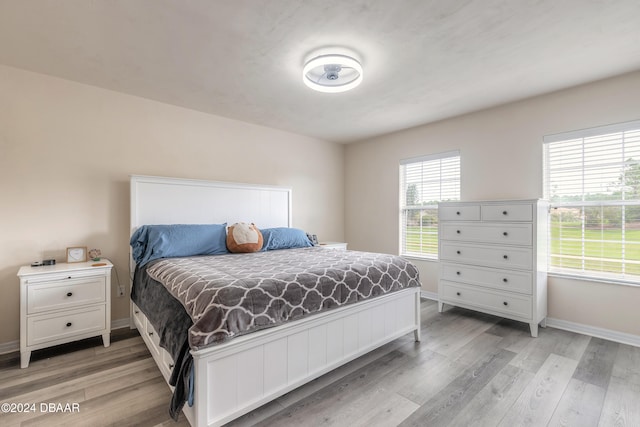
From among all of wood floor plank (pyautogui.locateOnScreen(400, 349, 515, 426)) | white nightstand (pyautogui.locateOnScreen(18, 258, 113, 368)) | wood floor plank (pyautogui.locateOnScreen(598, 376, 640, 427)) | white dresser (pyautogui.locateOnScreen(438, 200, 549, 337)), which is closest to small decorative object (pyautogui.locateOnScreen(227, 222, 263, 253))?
white nightstand (pyautogui.locateOnScreen(18, 258, 113, 368))

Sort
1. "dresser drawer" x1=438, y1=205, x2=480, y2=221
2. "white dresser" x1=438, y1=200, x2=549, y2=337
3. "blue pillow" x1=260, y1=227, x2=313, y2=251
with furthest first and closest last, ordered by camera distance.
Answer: "blue pillow" x1=260, y1=227, x2=313, y2=251, "dresser drawer" x1=438, y1=205, x2=480, y2=221, "white dresser" x1=438, y1=200, x2=549, y2=337

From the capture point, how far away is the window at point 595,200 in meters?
2.61

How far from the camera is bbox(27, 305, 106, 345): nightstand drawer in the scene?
2225 millimetres

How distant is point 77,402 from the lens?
1.77m

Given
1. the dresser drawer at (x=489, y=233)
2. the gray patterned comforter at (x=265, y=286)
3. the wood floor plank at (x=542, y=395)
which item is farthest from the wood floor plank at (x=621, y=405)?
the gray patterned comforter at (x=265, y=286)

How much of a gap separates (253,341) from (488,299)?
8.44 ft

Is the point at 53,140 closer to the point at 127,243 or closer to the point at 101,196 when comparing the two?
the point at 101,196

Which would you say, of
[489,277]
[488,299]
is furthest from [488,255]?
[488,299]

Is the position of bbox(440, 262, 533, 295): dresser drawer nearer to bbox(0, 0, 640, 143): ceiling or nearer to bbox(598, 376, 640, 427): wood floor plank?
bbox(598, 376, 640, 427): wood floor plank

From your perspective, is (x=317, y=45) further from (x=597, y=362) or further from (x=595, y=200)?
(x=597, y=362)

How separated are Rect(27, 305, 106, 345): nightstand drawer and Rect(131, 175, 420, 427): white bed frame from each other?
12.4 inches

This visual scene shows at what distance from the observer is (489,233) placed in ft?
10.1

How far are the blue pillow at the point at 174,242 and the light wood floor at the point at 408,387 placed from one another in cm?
80

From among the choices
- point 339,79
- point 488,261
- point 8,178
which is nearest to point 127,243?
point 8,178
